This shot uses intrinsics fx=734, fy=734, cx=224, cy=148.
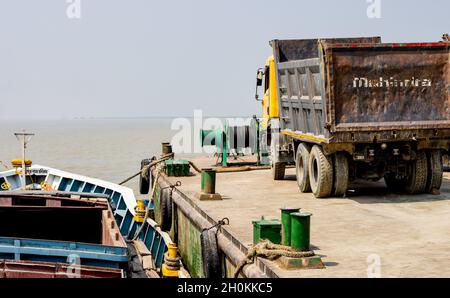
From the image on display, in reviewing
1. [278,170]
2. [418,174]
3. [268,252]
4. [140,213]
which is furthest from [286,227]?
[140,213]

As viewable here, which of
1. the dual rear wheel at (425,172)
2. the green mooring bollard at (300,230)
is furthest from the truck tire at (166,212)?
the green mooring bollard at (300,230)

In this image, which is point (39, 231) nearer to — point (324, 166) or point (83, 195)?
point (83, 195)

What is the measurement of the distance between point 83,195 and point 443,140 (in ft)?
Answer: 26.5

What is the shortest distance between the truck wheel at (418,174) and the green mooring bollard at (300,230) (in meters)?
6.81

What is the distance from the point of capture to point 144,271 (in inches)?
535

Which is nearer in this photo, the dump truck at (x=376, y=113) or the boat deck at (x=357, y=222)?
the boat deck at (x=357, y=222)

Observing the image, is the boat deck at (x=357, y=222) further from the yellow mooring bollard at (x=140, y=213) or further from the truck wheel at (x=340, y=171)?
the yellow mooring bollard at (x=140, y=213)

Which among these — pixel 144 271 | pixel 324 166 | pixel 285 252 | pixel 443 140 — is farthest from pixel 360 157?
pixel 285 252

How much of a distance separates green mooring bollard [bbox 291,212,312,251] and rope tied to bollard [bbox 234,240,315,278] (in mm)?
84

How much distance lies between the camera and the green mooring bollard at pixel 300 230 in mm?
9148

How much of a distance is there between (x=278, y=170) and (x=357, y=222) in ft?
21.9

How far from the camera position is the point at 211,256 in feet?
38.5

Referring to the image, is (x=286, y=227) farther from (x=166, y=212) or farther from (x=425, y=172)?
(x=166, y=212)

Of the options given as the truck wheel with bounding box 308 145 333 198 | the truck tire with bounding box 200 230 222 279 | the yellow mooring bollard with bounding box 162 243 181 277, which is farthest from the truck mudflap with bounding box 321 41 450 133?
the yellow mooring bollard with bounding box 162 243 181 277
